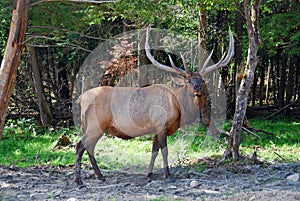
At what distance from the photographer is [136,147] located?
10070 mm

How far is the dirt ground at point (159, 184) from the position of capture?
→ 18.8 ft

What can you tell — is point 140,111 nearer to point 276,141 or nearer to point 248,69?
point 248,69

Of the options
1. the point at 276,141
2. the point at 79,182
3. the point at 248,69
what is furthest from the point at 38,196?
the point at 276,141

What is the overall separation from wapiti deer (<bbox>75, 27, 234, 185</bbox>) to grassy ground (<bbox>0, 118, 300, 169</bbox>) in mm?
1058

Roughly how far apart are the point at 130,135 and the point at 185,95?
1.12m

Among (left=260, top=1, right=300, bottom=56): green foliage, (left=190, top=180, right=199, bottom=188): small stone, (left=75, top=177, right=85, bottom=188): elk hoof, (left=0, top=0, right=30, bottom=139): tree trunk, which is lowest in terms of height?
(left=75, top=177, right=85, bottom=188): elk hoof

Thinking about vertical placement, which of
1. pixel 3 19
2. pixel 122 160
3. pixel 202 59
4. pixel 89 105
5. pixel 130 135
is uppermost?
pixel 3 19

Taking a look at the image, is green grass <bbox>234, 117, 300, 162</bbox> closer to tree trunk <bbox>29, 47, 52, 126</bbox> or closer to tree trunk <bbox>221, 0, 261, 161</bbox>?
tree trunk <bbox>221, 0, 261, 161</bbox>

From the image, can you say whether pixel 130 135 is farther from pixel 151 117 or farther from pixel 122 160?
pixel 122 160

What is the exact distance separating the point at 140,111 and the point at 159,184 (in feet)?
4.26

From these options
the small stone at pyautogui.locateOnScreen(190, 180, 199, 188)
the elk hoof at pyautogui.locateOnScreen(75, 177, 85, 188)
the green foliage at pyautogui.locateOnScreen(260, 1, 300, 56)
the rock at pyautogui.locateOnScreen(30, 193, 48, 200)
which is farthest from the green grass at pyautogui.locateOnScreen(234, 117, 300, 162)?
the rock at pyautogui.locateOnScreen(30, 193, 48, 200)

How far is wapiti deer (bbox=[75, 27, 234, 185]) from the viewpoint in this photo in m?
7.09

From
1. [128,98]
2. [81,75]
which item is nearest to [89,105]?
[128,98]

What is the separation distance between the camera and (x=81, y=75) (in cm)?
1495
